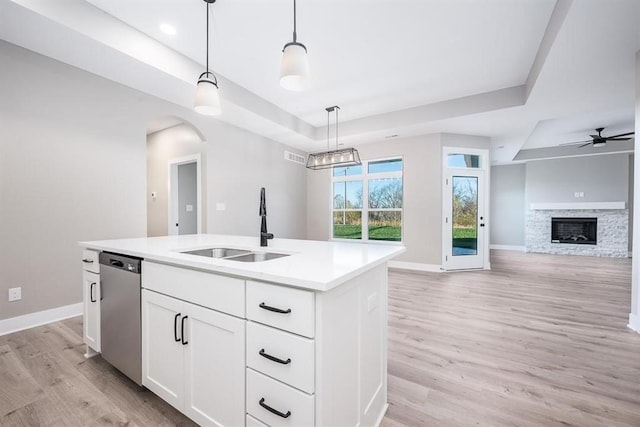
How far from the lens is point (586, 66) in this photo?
2707mm

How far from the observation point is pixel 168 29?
101 inches

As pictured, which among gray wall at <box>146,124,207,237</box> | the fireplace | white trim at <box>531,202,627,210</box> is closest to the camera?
gray wall at <box>146,124,207,237</box>

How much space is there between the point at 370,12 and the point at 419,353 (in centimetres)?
288

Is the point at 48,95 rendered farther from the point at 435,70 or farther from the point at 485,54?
the point at 485,54

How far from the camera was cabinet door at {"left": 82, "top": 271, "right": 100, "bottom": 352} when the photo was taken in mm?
1866

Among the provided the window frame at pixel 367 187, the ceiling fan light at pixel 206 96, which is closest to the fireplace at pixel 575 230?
the window frame at pixel 367 187

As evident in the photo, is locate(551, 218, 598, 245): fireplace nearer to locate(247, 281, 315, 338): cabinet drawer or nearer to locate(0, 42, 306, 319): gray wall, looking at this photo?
locate(247, 281, 315, 338): cabinet drawer

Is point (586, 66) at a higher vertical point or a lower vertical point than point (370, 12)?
lower

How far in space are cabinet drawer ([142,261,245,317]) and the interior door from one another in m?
4.88

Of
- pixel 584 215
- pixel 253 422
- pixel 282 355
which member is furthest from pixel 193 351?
pixel 584 215

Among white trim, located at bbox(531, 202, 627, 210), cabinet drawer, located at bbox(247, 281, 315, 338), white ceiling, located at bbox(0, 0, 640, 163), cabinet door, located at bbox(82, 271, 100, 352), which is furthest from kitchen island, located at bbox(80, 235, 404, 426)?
white trim, located at bbox(531, 202, 627, 210)

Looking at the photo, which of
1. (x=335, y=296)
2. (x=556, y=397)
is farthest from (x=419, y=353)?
(x=335, y=296)

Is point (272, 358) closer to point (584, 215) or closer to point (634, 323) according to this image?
point (634, 323)

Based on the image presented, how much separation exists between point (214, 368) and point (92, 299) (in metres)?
1.31
